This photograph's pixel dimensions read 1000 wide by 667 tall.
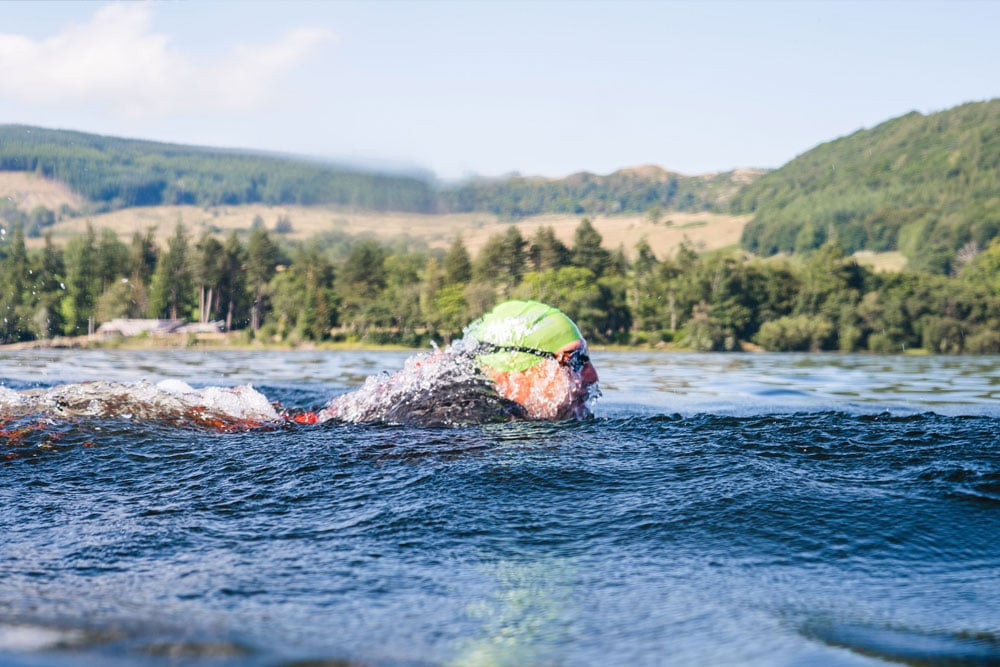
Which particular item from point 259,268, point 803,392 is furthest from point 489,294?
point 803,392

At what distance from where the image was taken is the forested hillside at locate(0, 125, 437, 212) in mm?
83562

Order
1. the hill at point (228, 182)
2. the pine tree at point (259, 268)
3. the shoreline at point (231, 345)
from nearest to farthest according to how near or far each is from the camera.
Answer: the shoreline at point (231, 345), the hill at point (228, 182), the pine tree at point (259, 268)

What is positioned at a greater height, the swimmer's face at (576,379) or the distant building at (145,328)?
the swimmer's face at (576,379)

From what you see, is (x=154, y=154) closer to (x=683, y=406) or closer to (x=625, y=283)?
(x=625, y=283)

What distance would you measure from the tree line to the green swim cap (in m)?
66.0

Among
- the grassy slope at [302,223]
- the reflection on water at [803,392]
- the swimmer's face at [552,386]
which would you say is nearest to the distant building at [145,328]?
the grassy slope at [302,223]

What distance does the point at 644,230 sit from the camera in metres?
188

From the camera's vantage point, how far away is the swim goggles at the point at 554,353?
1150cm

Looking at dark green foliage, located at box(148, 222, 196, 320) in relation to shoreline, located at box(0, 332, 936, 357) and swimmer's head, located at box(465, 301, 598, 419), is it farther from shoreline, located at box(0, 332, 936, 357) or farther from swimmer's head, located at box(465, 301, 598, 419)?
swimmer's head, located at box(465, 301, 598, 419)

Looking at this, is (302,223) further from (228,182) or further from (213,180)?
(213,180)

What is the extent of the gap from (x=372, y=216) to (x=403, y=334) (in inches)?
1390

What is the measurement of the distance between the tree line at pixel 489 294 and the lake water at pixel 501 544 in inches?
2704

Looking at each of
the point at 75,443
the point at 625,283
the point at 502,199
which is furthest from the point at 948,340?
the point at 502,199

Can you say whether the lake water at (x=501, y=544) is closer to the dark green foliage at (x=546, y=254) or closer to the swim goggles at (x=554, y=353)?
the swim goggles at (x=554, y=353)
